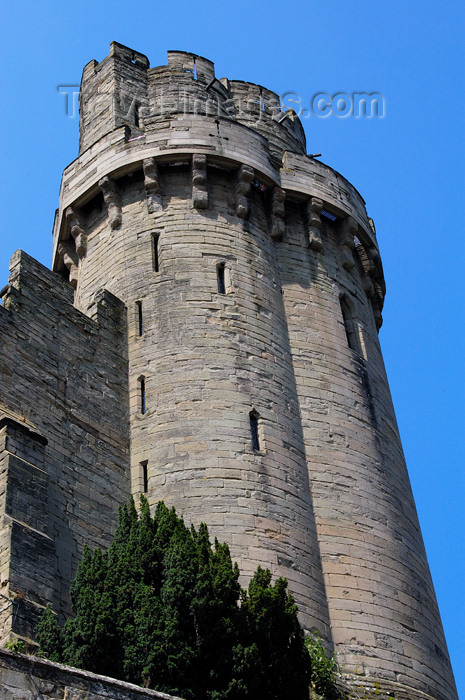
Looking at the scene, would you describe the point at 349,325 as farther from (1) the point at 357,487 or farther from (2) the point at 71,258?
(2) the point at 71,258

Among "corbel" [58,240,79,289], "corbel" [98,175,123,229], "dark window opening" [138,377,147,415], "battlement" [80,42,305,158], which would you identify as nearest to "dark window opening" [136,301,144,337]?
"dark window opening" [138,377,147,415]

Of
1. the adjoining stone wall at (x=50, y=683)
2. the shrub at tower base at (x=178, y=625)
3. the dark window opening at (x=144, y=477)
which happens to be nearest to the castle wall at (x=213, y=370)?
the dark window opening at (x=144, y=477)

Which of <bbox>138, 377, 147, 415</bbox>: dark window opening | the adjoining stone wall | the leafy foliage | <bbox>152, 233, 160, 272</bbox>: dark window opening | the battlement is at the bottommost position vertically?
the adjoining stone wall

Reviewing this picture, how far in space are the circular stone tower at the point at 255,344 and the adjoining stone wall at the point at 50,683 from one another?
20.9ft

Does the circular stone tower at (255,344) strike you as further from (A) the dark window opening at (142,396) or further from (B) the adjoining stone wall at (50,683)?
(B) the adjoining stone wall at (50,683)

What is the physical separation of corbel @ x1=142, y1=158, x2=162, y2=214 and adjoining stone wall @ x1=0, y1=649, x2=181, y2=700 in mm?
12949

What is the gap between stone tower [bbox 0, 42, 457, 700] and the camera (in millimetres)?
17047

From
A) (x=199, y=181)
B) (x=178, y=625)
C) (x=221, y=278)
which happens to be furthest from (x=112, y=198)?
(x=178, y=625)

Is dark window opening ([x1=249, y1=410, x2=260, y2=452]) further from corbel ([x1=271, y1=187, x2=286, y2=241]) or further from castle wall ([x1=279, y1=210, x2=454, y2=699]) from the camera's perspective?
corbel ([x1=271, y1=187, x2=286, y2=241])

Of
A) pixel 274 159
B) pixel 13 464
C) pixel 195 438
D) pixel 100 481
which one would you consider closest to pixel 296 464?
pixel 195 438

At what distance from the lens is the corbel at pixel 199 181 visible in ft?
71.3

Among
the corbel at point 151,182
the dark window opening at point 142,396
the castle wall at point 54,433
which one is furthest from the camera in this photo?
the corbel at point 151,182

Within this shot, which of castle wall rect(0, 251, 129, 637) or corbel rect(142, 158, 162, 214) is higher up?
corbel rect(142, 158, 162, 214)

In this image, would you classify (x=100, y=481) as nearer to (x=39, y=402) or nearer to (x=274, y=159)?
(x=39, y=402)
